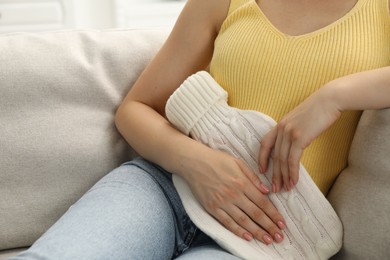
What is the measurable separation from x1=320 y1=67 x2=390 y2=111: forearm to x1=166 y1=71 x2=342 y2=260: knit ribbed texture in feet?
0.42

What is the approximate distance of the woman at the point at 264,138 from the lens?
2.86ft

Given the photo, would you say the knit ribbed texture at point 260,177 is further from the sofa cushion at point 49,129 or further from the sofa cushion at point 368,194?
the sofa cushion at point 49,129

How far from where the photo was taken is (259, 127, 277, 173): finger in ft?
3.01

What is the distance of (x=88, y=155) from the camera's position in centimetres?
114

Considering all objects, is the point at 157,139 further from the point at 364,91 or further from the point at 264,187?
the point at 364,91

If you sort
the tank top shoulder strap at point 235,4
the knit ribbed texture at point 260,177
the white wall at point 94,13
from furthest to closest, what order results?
the white wall at point 94,13, the tank top shoulder strap at point 235,4, the knit ribbed texture at point 260,177

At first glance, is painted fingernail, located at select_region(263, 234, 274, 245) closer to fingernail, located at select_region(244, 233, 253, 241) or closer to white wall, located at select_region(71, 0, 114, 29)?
fingernail, located at select_region(244, 233, 253, 241)

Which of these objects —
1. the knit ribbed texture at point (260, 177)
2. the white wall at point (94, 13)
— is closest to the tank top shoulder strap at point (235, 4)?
the knit ribbed texture at point (260, 177)

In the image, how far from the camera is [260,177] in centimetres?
96

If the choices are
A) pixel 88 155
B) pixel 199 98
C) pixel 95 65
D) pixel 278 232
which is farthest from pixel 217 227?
pixel 95 65

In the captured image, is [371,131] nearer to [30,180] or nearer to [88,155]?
[88,155]

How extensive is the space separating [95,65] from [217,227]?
48cm

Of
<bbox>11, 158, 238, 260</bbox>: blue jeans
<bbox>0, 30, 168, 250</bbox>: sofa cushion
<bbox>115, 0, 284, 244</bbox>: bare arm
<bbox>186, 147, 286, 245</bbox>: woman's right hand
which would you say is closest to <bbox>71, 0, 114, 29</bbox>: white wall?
<bbox>0, 30, 168, 250</bbox>: sofa cushion

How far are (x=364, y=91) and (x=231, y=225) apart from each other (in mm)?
315
